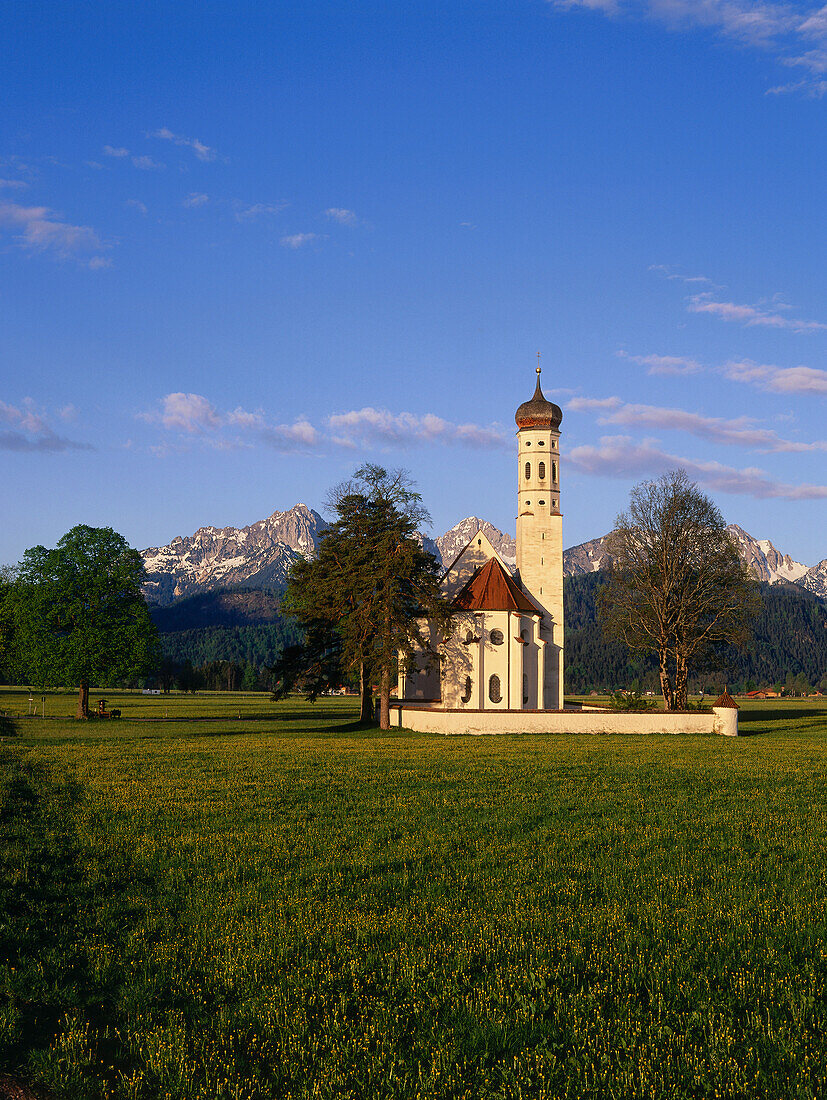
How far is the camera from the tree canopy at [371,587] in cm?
4456

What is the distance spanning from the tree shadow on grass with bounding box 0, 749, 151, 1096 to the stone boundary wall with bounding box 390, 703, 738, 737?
2709 cm

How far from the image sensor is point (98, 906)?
10570mm

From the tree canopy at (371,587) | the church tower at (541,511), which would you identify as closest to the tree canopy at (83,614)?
the tree canopy at (371,587)

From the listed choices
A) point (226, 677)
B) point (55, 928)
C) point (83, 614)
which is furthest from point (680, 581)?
point (226, 677)

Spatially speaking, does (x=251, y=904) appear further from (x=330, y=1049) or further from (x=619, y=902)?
(x=619, y=902)

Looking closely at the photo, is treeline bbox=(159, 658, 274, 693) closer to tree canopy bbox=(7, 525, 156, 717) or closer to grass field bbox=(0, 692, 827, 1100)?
tree canopy bbox=(7, 525, 156, 717)

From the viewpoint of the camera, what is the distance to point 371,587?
1768 inches

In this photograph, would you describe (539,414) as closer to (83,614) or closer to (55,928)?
(83,614)

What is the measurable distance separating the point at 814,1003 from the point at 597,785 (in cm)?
1363

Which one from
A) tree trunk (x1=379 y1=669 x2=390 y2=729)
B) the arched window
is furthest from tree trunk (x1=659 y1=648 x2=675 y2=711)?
tree trunk (x1=379 y1=669 x2=390 y2=729)

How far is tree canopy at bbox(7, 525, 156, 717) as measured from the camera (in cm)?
5016

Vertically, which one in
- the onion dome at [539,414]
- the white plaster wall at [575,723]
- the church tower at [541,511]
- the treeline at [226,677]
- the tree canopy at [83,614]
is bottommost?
the treeline at [226,677]

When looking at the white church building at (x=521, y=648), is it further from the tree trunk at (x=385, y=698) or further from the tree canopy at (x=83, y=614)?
the tree canopy at (x=83, y=614)

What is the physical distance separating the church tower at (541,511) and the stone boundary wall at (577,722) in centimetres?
1661
